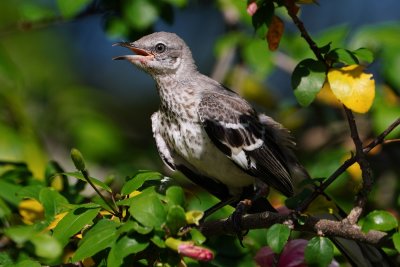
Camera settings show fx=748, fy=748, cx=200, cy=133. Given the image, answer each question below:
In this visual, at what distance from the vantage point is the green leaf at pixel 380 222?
2.45 metres

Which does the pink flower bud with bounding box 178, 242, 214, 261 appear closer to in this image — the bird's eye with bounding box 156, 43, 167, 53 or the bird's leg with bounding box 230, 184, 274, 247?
the bird's leg with bounding box 230, 184, 274, 247

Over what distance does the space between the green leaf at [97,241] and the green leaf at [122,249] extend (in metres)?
0.04

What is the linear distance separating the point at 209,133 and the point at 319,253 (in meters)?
1.06

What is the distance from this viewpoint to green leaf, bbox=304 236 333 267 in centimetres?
245

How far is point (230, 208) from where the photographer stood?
335 cm

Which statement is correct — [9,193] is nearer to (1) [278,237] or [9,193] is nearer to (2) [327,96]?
(1) [278,237]

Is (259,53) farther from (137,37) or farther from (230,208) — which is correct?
(230,208)

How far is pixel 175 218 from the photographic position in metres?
2.26

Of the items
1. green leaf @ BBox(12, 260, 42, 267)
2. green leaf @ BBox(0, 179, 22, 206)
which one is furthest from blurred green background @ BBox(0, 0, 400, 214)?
green leaf @ BBox(12, 260, 42, 267)

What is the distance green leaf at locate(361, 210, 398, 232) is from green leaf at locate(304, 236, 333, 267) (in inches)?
5.4

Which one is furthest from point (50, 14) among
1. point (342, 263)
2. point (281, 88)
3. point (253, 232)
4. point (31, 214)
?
point (281, 88)

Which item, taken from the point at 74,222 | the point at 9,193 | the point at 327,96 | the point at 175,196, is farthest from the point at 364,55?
the point at 327,96

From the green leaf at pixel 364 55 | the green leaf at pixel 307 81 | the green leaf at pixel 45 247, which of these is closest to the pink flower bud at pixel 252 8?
the green leaf at pixel 307 81

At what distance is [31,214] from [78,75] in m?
3.77
